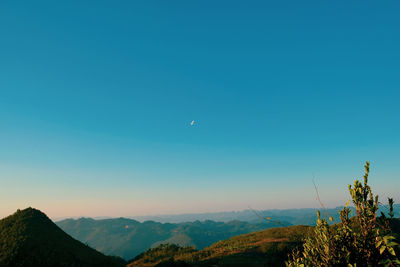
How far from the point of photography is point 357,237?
744cm

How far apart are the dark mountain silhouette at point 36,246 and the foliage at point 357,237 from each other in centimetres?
4175

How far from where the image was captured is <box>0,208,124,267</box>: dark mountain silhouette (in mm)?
33812

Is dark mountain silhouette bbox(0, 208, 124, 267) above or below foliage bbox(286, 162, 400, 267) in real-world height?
below

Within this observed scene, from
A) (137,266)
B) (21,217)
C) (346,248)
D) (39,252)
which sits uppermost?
(346,248)

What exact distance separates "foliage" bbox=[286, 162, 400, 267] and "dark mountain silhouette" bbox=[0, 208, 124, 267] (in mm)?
41746

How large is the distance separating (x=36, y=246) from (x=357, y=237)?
4914 centimetres

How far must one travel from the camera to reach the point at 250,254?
1778 inches

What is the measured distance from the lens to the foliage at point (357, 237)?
7.00m

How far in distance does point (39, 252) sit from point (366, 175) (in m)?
48.2

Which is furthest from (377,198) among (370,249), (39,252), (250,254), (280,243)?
(280,243)

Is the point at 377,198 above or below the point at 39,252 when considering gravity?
above

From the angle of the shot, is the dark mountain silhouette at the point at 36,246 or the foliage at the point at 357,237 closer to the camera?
the foliage at the point at 357,237

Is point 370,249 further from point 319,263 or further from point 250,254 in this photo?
point 250,254

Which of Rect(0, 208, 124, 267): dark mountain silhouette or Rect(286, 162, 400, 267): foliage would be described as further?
Rect(0, 208, 124, 267): dark mountain silhouette
